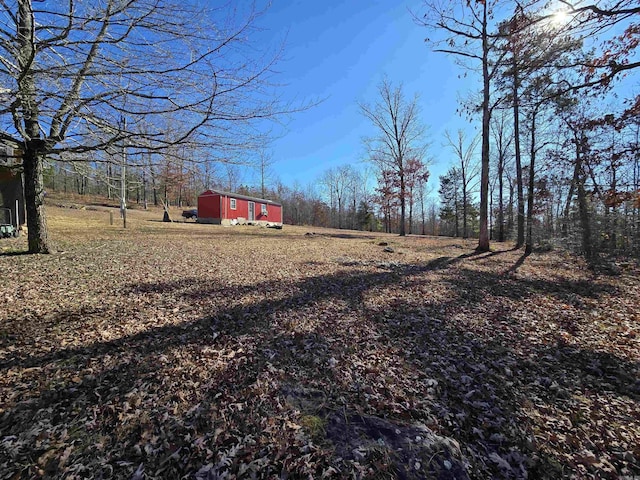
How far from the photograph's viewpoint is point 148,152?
4.71 meters

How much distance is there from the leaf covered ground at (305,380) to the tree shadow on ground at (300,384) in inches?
0.6

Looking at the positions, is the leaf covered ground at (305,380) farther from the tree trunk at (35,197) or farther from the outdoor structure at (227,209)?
the outdoor structure at (227,209)

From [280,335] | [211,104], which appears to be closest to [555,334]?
[280,335]

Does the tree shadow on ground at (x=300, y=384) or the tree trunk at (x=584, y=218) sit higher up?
the tree trunk at (x=584, y=218)

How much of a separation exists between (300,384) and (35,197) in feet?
27.0

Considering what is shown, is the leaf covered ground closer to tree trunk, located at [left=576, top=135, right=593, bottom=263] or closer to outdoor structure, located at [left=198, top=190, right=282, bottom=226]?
tree trunk, located at [left=576, top=135, right=593, bottom=263]

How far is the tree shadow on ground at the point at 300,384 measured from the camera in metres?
2.06

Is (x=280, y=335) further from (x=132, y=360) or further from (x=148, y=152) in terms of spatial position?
(x=148, y=152)

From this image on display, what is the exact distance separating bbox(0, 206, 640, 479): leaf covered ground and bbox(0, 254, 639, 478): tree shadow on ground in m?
0.02

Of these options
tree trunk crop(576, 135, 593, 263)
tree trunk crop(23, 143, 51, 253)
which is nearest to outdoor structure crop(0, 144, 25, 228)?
tree trunk crop(23, 143, 51, 253)

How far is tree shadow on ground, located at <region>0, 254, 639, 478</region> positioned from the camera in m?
2.06

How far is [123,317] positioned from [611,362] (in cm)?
656

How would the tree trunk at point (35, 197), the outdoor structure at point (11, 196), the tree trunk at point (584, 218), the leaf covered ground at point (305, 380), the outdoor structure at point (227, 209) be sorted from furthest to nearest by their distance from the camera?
the outdoor structure at point (227, 209), the tree trunk at point (584, 218), the outdoor structure at point (11, 196), the tree trunk at point (35, 197), the leaf covered ground at point (305, 380)

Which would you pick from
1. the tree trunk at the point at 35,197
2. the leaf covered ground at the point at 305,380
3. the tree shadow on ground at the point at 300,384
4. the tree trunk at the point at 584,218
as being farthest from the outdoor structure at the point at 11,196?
the tree trunk at the point at 584,218
